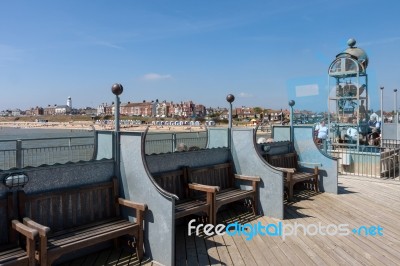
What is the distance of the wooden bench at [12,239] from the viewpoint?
2.92 m

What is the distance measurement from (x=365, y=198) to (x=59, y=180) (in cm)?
613

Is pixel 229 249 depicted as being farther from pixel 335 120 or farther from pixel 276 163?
pixel 335 120

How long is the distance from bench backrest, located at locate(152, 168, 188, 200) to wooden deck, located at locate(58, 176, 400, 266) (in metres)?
0.55

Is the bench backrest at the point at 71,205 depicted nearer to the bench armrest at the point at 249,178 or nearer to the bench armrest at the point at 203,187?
the bench armrest at the point at 203,187

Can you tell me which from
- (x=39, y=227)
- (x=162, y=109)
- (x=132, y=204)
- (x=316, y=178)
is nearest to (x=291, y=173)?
(x=316, y=178)

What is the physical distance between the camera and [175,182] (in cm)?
510

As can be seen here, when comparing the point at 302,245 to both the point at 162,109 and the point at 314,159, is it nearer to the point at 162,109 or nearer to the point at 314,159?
the point at 314,159

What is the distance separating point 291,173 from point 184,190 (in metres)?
2.57

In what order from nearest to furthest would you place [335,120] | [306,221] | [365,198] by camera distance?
1. [306,221]
2. [365,198]
3. [335,120]

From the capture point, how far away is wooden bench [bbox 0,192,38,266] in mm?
2916

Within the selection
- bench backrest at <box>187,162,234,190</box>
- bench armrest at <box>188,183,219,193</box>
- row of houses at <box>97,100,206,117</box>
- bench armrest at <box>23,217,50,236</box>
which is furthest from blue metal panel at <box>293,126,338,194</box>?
row of houses at <box>97,100,206,117</box>

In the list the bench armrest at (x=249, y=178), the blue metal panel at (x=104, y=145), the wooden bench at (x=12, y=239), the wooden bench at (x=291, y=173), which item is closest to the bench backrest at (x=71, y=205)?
the wooden bench at (x=12, y=239)

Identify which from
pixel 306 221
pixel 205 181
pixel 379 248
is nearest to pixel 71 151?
pixel 205 181

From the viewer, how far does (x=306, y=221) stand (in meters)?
5.34
